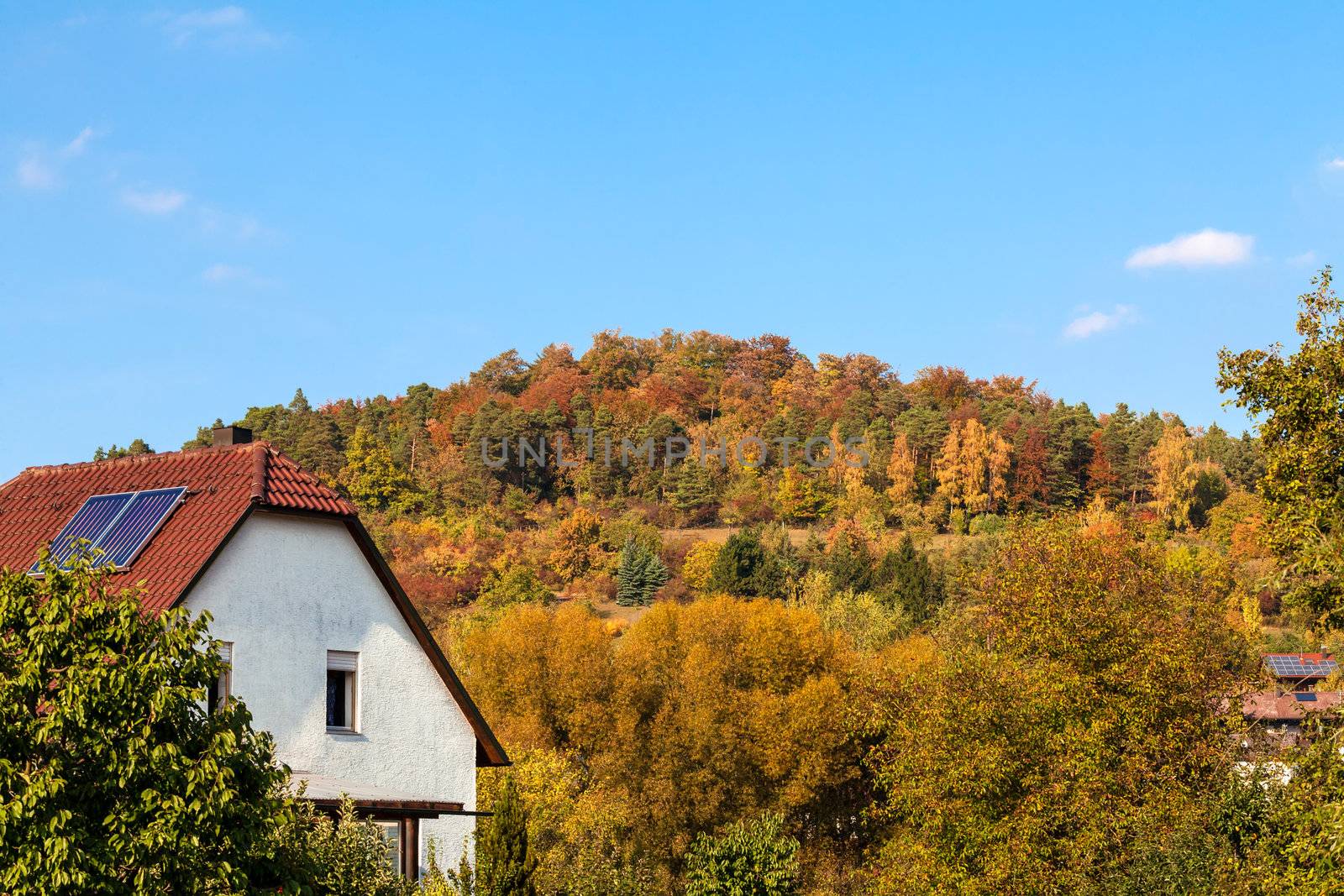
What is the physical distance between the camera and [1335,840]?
1969 cm

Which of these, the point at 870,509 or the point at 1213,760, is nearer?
the point at 1213,760

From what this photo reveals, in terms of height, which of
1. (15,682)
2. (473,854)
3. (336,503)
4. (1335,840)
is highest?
(336,503)

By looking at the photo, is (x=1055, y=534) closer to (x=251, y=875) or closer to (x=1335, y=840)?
(x=1335, y=840)

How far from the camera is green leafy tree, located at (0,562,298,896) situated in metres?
14.5

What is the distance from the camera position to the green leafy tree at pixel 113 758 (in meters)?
14.5

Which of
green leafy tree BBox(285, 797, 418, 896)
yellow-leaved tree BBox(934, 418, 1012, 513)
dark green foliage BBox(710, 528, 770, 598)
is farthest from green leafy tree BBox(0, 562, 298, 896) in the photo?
yellow-leaved tree BBox(934, 418, 1012, 513)

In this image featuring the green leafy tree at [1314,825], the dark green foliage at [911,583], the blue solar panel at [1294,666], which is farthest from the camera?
the dark green foliage at [911,583]

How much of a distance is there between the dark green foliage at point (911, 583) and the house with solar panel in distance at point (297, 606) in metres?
75.5

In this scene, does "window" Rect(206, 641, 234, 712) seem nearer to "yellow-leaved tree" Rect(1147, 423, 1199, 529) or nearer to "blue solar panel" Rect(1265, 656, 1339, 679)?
"blue solar panel" Rect(1265, 656, 1339, 679)

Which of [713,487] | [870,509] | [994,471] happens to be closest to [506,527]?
[713,487]

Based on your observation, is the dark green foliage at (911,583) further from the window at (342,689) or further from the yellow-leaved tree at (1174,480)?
the window at (342,689)

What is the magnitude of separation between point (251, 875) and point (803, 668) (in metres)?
40.2

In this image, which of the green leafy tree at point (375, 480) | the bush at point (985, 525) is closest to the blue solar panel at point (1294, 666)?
the bush at point (985, 525)

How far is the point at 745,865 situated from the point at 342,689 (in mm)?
18472
